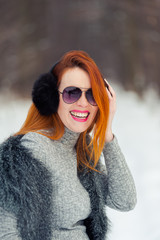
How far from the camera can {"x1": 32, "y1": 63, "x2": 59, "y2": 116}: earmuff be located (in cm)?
70

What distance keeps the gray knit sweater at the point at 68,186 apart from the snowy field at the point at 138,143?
91 centimetres

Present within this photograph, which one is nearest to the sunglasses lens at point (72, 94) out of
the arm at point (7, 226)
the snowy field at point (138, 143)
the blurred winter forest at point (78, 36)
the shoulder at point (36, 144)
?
the shoulder at point (36, 144)

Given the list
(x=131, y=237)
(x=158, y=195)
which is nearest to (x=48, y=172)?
(x=131, y=237)

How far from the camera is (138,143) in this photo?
2080mm

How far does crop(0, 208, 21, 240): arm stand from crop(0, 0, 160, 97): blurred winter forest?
1481 millimetres

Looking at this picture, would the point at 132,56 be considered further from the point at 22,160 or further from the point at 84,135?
the point at 22,160

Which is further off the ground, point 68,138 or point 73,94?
point 73,94

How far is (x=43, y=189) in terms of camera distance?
0.60 m

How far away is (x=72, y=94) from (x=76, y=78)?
1.6 inches

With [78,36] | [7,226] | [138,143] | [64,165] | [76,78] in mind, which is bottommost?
[7,226]

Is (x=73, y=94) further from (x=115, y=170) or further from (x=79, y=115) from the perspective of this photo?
(x=115, y=170)

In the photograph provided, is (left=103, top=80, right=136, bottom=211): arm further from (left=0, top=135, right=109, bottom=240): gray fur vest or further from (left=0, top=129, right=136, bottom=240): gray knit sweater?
(left=0, top=135, right=109, bottom=240): gray fur vest

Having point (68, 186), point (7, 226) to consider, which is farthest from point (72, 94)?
point (7, 226)

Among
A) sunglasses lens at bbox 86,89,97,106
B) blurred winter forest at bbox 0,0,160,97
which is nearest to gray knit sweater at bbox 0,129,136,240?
sunglasses lens at bbox 86,89,97,106
